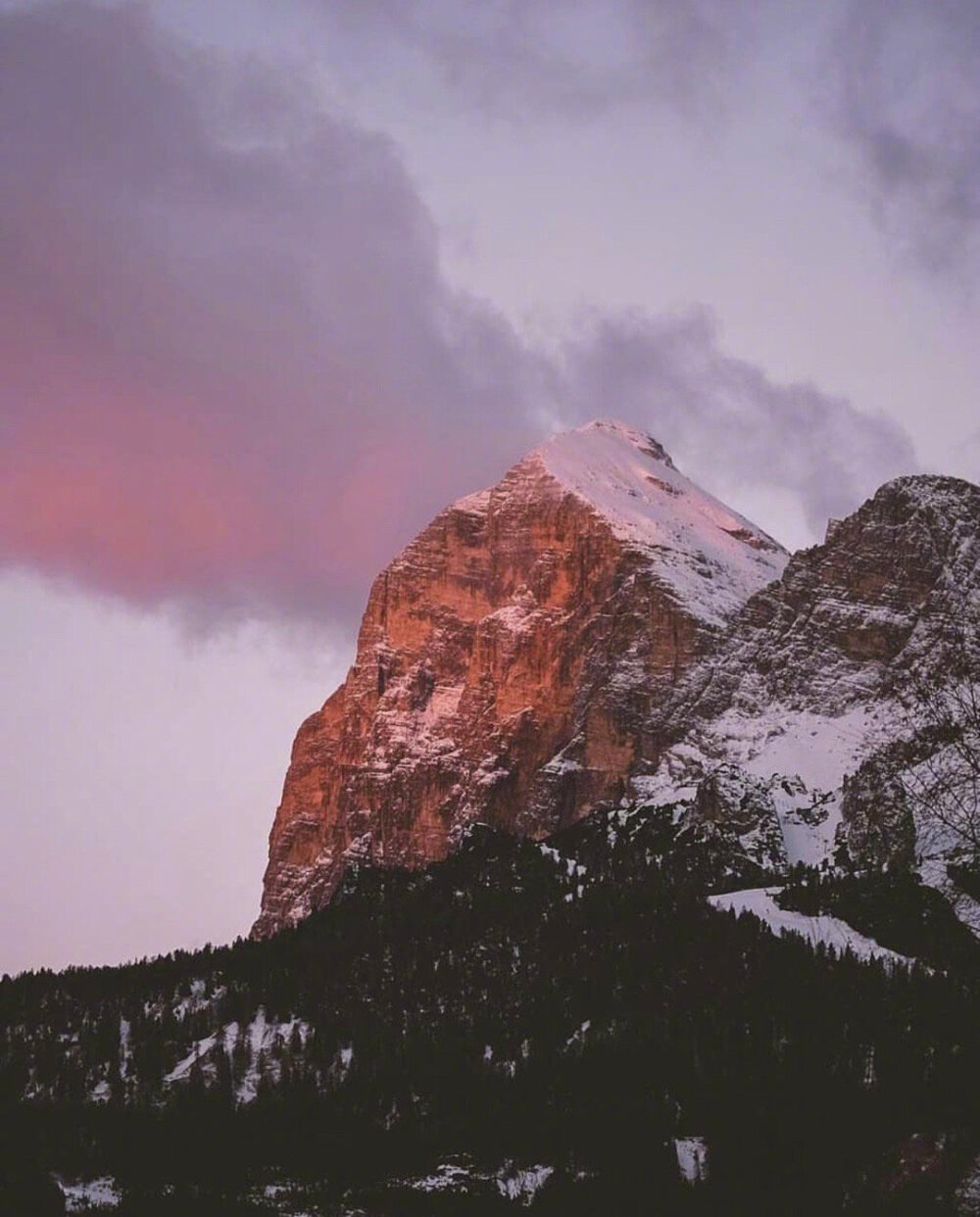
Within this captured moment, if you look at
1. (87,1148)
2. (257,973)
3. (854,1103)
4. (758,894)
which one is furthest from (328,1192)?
(758,894)

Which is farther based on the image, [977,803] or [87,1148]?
[87,1148]

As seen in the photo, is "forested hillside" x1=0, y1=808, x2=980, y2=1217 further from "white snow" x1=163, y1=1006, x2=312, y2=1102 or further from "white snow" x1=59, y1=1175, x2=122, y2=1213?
"white snow" x1=59, y1=1175, x2=122, y2=1213

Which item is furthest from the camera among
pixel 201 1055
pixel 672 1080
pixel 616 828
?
pixel 616 828

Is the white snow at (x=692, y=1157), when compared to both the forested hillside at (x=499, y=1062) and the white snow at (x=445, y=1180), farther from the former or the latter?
the white snow at (x=445, y=1180)

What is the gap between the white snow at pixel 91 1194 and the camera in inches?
4289

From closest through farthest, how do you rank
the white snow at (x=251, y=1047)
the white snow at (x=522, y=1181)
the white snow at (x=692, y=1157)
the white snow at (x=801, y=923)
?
the white snow at (x=692, y=1157) → the white snow at (x=522, y=1181) → the white snow at (x=801, y=923) → the white snow at (x=251, y=1047)

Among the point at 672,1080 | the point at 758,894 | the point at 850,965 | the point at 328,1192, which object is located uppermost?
the point at 758,894

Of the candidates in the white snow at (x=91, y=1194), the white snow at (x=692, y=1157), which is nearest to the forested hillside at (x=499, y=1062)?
the white snow at (x=692, y=1157)

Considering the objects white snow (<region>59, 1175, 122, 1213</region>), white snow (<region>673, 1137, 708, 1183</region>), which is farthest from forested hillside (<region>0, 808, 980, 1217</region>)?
white snow (<region>59, 1175, 122, 1213</region>)

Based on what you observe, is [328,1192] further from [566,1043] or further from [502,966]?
[502,966]

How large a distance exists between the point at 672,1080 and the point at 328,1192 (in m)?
21.3

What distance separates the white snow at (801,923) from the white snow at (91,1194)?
151 ft

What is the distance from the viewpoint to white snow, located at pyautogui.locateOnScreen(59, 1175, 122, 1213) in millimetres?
108938

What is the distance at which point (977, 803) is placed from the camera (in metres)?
45.2
